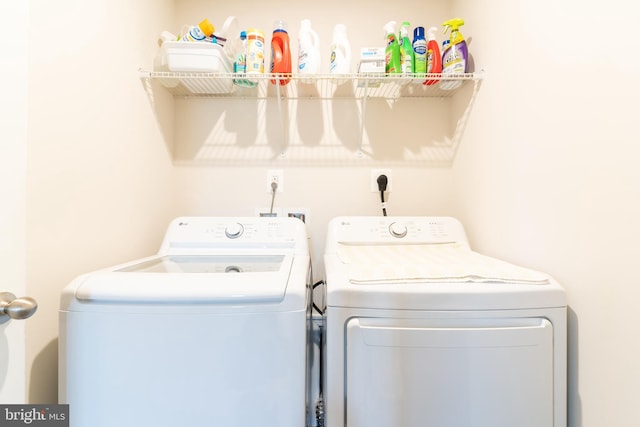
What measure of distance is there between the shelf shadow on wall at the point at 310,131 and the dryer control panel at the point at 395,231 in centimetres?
37

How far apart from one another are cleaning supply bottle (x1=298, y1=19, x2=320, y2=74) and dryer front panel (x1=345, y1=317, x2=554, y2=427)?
1.07 metres

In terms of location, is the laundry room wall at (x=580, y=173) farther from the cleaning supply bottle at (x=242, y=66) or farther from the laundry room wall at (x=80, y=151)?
the laundry room wall at (x=80, y=151)

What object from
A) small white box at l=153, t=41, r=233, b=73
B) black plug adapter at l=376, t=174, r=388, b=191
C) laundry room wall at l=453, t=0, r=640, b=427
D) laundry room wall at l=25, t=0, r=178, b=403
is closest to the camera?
laundry room wall at l=453, t=0, r=640, b=427

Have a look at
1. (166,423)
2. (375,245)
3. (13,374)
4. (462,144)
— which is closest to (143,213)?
(13,374)

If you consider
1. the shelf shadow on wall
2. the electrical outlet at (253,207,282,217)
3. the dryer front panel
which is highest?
the shelf shadow on wall

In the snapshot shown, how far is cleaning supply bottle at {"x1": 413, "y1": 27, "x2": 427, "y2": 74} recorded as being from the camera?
51.7 inches

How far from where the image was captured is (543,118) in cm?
90

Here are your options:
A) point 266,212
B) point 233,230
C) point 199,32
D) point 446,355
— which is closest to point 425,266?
point 446,355

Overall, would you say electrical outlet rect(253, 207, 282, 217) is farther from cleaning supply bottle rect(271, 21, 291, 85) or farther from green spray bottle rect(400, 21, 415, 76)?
green spray bottle rect(400, 21, 415, 76)

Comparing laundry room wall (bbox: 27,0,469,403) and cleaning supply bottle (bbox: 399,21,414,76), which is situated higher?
cleaning supply bottle (bbox: 399,21,414,76)

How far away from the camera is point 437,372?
728mm

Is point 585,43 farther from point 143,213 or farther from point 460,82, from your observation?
point 143,213

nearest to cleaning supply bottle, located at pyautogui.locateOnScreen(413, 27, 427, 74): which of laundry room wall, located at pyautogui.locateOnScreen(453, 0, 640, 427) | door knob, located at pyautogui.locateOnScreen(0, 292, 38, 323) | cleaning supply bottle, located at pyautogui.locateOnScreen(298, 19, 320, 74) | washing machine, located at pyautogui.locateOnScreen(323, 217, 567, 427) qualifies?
laundry room wall, located at pyautogui.locateOnScreen(453, 0, 640, 427)

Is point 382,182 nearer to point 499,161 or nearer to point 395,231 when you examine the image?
point 395,231
